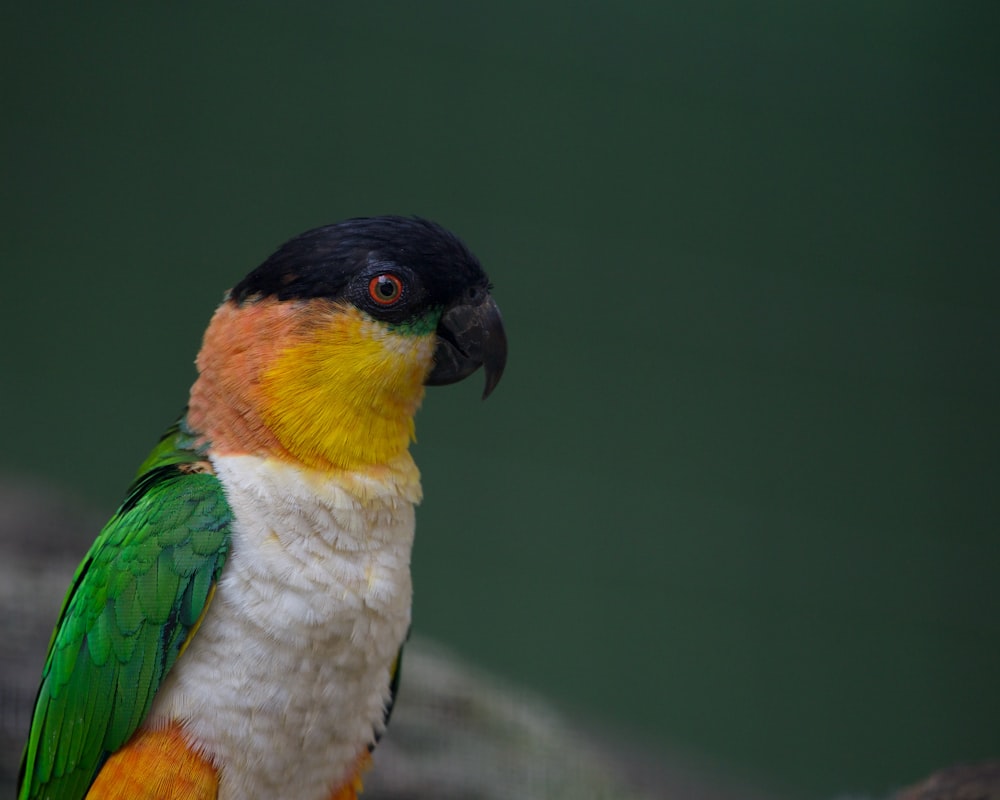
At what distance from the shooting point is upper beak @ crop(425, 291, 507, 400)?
5.33 feet

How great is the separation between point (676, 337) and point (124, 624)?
3230 millimetres

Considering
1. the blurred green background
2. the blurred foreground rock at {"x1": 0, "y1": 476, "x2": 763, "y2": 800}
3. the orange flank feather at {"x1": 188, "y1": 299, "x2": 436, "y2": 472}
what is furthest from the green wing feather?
the blurred green background


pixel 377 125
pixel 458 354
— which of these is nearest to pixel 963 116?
pixel 377 125

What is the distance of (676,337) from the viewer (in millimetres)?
4352

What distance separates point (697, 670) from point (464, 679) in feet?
6.30

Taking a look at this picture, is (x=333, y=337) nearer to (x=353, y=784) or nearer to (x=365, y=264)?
(x=365, y=264)

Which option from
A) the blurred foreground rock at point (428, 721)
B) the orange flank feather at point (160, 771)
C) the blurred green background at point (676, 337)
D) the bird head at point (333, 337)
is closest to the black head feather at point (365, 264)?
the bird head at point (333, 337)

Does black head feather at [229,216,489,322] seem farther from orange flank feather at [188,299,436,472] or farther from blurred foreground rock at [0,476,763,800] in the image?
blurred foreground rock at [0,476,763,800]

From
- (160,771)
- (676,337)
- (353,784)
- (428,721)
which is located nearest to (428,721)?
(428,721)

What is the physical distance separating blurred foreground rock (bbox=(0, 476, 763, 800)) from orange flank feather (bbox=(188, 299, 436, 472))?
1111mm

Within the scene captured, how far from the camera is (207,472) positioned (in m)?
1.56

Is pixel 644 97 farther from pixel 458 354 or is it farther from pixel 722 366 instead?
pixel 458 354

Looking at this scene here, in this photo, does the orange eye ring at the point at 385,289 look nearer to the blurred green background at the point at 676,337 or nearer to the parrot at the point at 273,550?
the parrot at the point at 273,550

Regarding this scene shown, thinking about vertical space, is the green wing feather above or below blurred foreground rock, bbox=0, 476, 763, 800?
above
